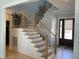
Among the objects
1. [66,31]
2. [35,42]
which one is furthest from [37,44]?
[66,31]

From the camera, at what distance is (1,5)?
18.5 feet

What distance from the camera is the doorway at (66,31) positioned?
386 inches

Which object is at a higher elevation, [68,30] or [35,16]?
[35,16]

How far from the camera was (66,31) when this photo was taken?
1003 centimetres

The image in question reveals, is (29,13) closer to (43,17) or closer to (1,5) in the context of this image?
(43,17)

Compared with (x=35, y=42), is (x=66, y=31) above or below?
above

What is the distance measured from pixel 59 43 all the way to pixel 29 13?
11.3ft

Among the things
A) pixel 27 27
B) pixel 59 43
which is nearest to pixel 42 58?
pixel 27 27

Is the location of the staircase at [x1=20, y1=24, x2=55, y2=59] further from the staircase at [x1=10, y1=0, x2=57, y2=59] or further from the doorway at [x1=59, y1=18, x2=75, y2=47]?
the doorway at [x1=59, y1=18, x2=75, y2=47]

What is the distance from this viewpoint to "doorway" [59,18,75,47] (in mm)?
9805

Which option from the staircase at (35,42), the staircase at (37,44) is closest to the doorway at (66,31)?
the staircase at (35,42)

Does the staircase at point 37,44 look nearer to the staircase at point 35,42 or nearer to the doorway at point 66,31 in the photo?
the staircase at point 35,42

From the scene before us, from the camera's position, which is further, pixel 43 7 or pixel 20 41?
pixel 43 7

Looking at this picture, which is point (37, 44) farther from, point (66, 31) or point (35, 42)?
point (66, 31)
